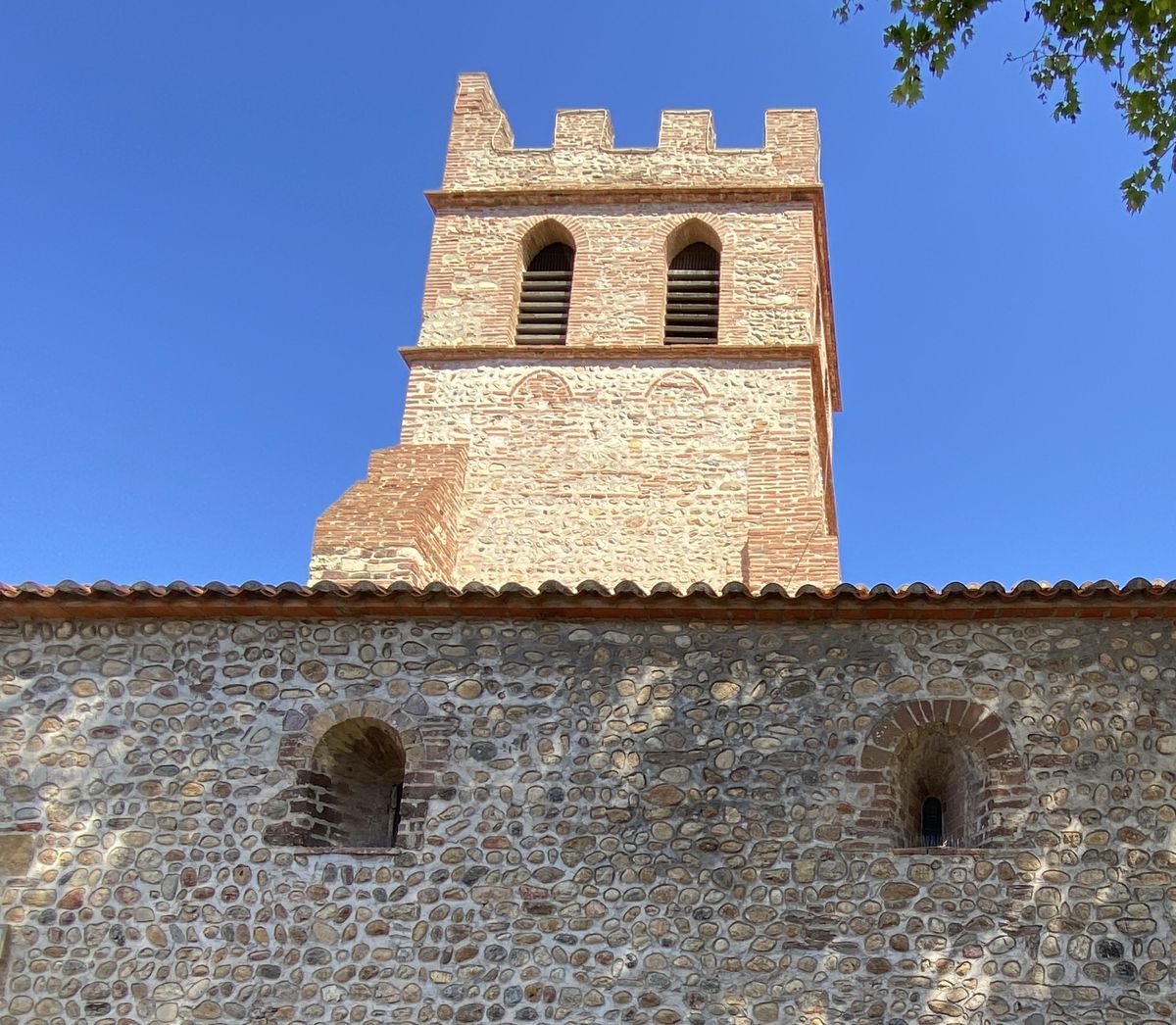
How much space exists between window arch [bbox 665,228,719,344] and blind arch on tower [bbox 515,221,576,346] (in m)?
1.28

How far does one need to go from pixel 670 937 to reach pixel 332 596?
3.11 metres

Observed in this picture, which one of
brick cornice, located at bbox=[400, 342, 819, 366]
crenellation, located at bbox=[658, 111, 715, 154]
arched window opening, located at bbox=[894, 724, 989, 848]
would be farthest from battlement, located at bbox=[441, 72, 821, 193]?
arched window opening, located at bbox=[894, 724, 989, 848]

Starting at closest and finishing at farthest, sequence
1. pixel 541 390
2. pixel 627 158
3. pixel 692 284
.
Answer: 1. pixel 541 390
2. pixel 692 284
3. pixel 627 158

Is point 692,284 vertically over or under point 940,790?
over

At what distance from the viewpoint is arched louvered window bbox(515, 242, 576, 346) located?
14.8 meters

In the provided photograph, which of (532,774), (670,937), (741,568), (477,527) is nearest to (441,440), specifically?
(477,527)

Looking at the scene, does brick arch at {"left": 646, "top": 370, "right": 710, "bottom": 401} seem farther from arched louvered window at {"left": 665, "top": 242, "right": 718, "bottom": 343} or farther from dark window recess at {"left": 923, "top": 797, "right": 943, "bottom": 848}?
dark window recess at {"left": 923, "top": 797, "right": 943, "bottom": 848}

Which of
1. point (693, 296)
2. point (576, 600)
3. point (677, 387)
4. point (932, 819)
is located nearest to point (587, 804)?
point (576, 600)

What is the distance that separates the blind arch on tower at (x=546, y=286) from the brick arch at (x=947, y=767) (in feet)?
25.9

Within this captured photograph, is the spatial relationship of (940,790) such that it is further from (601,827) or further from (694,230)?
(694,230)

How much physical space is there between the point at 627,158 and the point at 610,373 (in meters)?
3.57

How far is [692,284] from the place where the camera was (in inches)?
594

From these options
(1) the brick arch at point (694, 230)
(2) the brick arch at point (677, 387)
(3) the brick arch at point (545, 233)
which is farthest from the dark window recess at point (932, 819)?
(3) the brick arch at point (545, 233)

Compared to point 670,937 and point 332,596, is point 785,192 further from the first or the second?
point 670,937
